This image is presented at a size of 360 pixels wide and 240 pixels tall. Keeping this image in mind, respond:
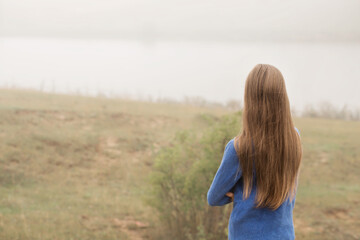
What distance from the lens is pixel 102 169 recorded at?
1080 cm

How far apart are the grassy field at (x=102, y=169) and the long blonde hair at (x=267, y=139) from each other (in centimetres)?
486

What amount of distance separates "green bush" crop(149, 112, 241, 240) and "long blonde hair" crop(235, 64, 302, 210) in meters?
3.46

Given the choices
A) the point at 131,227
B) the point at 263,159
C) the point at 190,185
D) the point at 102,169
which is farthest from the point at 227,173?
the point at 102,169

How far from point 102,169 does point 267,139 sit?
9.27 meters

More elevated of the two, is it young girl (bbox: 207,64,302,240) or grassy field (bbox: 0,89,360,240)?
young girl (bbox: 207,64,302,240)

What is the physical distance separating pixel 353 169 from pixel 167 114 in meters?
7.27

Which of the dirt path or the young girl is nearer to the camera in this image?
the young girl

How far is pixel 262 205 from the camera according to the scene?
2012 mm

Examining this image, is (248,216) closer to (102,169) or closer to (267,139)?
(267,139)

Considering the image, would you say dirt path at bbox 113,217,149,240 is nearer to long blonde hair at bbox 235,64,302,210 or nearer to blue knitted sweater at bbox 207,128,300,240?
blue knitted sweater at bbox 207,128,300,240

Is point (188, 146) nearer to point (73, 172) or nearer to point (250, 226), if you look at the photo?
point (250, 226)

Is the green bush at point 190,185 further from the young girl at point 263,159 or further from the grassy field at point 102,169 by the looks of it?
the young girl at point 263,159

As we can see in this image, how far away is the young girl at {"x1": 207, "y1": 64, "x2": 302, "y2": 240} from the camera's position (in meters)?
2.00

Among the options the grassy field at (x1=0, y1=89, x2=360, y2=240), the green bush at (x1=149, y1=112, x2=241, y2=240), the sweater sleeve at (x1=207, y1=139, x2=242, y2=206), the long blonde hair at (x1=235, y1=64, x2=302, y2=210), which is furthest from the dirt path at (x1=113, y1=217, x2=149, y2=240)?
the long blonde hair at (x1=235, y1=64, x2=302, y2=210)
